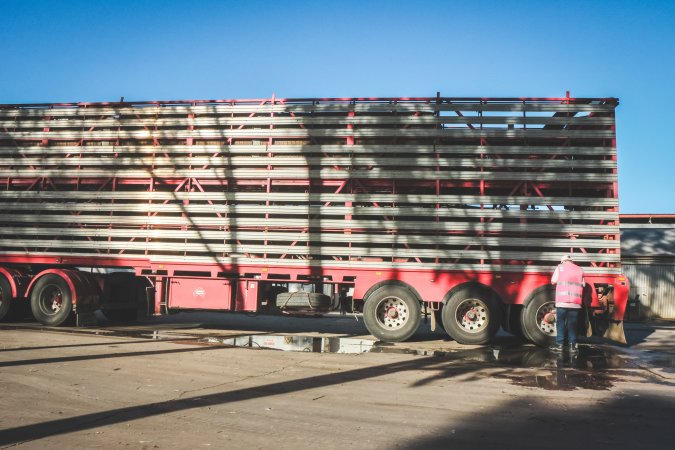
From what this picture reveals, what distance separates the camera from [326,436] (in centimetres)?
457

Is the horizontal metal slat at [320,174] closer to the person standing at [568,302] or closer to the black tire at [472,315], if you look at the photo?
the person standing at [568,302]

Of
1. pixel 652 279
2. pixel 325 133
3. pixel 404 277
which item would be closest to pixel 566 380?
pixel 404 277

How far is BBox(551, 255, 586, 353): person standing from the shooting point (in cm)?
975

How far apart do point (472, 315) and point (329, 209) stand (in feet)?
11.4

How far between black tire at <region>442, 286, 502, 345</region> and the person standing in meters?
1.19

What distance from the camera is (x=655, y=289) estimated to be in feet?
74.7

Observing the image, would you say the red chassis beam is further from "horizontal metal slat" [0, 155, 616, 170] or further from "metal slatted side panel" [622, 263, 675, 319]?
"metal slatted side panel" [622, 263, 675, 319]

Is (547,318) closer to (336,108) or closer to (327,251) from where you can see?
(327,251)

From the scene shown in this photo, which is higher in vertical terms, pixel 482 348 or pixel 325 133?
pixel 325 133

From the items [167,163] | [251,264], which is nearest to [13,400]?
[251,264]

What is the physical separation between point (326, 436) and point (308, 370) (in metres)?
3.12

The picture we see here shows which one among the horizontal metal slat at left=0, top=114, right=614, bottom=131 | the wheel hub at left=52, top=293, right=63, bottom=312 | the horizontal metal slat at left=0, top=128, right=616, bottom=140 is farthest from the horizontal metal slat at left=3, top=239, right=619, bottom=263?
the horizontal metal slat at left=0, top=114, right=614, bottom=131

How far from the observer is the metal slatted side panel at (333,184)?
10.9m

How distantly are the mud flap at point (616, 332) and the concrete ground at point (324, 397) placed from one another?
32cm
